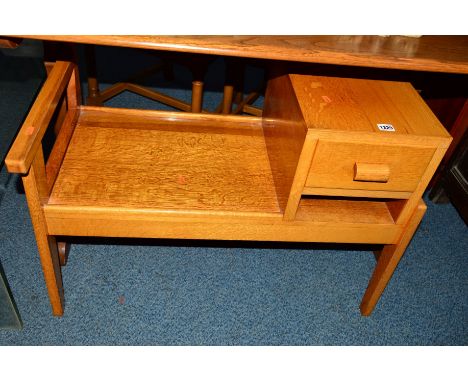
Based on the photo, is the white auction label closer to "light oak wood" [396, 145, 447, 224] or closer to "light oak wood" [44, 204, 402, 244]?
"light oak wood" [396, 145, 447, 224]

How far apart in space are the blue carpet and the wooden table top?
0.81 m

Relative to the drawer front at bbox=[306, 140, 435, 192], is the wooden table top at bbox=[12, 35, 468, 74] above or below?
above

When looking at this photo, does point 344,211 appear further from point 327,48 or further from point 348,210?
point 327,48

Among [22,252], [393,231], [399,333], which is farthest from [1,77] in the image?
[399,333]

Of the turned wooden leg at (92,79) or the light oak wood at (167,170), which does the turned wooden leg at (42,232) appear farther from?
the turned wooden leg at (92,79)

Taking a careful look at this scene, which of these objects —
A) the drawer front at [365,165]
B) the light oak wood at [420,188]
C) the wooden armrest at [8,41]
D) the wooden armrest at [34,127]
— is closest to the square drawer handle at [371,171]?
the drawer front at [365,165]

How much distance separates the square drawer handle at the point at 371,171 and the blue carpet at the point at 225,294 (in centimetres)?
59

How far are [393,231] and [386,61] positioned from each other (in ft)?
1.52

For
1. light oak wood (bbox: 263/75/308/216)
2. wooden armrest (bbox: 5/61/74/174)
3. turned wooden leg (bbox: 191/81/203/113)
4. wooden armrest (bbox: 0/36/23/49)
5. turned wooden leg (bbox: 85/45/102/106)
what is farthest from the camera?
turned wooden leg (bbox: 85/45/102/106)

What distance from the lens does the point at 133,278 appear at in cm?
149

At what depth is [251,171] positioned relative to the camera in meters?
1.31

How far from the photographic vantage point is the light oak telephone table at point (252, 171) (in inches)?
40.8

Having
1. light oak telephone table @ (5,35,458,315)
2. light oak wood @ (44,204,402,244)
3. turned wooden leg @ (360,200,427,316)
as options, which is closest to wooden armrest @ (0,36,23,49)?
light oak telephone table @ (5,35,458,315)

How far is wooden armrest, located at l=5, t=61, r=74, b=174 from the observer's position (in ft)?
2.87
